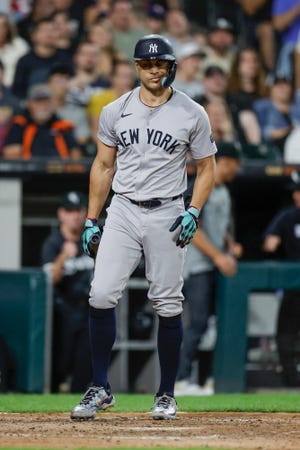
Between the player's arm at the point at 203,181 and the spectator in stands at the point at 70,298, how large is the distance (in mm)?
3112

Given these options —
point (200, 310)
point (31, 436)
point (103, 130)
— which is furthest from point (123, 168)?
point (200, 310)

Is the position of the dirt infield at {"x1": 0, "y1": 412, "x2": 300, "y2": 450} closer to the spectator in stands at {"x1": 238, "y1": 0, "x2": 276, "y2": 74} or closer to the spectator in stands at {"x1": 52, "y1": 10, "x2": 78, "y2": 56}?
the spectator in stands at {"x1": 52, "y1": 10, "x2": 78, "y2": 56}

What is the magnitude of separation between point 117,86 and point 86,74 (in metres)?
0.31

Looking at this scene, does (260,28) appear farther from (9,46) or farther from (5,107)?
(5,107)

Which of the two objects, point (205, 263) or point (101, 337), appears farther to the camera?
point (205, 263)

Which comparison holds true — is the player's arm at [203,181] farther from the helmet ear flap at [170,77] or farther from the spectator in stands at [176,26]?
the spectator in stands at [176,26]

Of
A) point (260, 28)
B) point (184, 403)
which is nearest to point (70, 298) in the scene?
point (184, 403)

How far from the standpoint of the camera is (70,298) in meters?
8.20

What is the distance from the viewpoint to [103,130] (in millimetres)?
5109

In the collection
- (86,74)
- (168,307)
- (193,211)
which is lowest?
(168,307)

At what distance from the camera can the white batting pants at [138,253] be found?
499 centimetres

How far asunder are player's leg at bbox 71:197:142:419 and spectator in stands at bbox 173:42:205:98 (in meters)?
5.83

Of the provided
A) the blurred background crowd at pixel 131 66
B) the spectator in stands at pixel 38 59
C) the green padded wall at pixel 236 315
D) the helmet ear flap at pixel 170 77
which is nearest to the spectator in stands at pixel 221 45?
the blurred background crowd at pixel 131 66

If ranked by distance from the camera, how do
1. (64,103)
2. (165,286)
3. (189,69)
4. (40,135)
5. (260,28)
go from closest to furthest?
(165,286) < (40,135) < (64,103) < (189,69) < (260,28)
